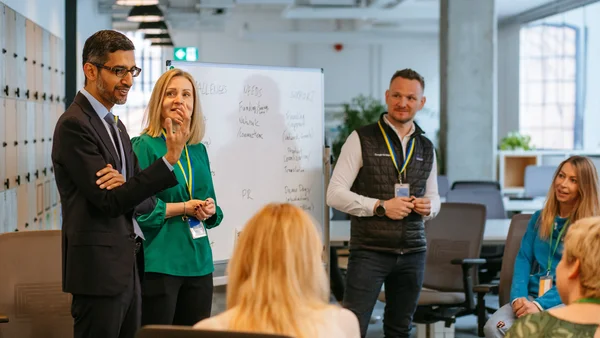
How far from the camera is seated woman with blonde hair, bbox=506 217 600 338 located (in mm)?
2035

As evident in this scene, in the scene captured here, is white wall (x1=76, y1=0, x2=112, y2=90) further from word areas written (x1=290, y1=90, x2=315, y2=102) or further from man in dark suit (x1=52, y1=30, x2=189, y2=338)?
man in dark suit (x1=52, y1=30, x2=189, y2=338)

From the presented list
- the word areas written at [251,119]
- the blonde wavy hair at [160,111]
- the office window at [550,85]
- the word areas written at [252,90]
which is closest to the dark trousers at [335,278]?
the word areas written at [251,119]

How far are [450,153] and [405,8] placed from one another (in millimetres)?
7467

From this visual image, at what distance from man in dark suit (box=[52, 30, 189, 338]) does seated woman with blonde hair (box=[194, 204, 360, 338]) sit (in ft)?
2.33

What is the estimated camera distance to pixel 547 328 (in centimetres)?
205

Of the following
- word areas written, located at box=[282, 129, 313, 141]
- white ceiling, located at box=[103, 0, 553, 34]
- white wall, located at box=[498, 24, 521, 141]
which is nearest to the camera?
word areas written, located at box=[282, 129, 313, 141]

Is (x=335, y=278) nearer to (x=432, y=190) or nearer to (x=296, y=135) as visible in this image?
(x=296, y=135)

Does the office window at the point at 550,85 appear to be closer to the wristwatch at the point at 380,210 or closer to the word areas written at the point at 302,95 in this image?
the word areas written at the point at 302,95

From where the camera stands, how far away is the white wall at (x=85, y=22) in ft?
34.5

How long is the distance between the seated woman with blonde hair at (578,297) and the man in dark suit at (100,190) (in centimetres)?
113

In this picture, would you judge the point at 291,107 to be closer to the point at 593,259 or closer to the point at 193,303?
the point at 193,303

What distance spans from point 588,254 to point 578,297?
4.7 inches

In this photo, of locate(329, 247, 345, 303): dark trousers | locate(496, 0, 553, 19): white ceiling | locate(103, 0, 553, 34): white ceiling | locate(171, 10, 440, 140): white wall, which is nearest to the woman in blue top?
locate(329, 247, 345, 303): dark trousers

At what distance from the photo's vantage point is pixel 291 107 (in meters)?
4.65
